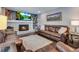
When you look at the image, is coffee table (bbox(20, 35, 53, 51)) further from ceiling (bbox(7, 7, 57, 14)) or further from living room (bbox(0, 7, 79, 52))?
ceiling (bbox(7, 7, 57, 14))

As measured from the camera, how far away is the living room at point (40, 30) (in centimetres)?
163

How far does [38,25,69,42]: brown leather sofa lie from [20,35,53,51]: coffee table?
0.09 metres

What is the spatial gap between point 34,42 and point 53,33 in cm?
38

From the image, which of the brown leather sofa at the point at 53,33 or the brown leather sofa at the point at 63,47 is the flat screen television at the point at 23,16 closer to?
the brown leather sofa at the point at 53,33

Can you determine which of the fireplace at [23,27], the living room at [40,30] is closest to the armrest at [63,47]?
the living room at [40,30]

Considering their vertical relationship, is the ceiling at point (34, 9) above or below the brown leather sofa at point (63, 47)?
above

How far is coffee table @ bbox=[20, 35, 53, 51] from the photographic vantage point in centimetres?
166

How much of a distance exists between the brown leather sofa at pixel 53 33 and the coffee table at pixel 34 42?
0.31 ft

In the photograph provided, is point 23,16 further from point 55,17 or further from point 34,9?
point 55,17

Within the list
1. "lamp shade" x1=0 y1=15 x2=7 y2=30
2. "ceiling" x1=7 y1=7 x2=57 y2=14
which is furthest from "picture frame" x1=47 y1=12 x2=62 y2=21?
"lamp shade" x1=0 y1=15 x2=7 y2=30

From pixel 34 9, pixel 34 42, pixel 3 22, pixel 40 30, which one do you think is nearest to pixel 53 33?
pixel 40 30

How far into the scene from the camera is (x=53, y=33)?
171 centimetres
